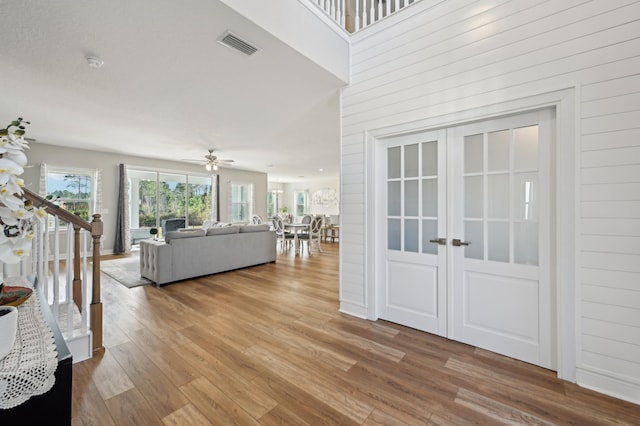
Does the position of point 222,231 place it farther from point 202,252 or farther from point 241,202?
point 241,202

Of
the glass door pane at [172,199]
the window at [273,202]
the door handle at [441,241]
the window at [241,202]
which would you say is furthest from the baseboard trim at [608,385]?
the window at [273,202]

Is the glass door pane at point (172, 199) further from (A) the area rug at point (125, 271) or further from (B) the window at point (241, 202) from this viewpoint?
(B) the window at point (241, 202)

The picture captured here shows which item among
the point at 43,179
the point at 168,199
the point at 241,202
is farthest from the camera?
the point at 241,202

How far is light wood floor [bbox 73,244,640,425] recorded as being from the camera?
1.68 meters

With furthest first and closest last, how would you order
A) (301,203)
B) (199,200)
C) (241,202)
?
(301,203)
(241,202)
(199,200)

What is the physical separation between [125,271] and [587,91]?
6.73 meters

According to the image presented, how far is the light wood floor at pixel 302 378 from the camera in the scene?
1.68m

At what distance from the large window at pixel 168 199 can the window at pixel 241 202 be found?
3.53ft

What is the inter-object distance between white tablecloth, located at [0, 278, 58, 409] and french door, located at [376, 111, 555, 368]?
267 cm

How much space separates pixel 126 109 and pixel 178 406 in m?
4.04

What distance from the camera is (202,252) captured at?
15.5ft

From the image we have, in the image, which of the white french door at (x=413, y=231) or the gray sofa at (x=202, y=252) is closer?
the white french door at (x=413, y=231)

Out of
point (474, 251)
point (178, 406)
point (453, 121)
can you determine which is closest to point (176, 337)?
point (178, 406)

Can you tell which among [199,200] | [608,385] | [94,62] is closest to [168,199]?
[199,200]
